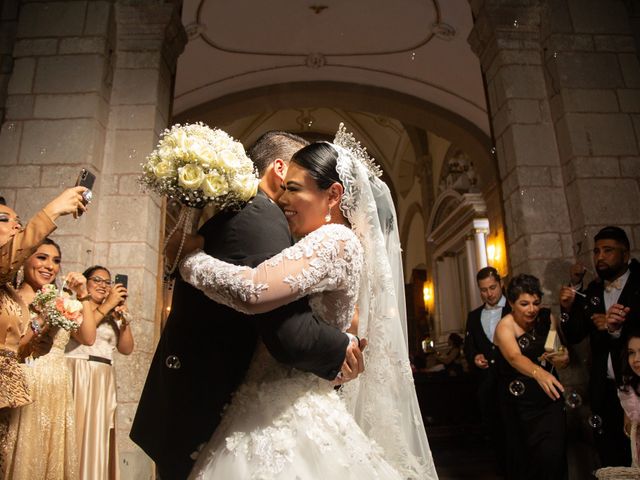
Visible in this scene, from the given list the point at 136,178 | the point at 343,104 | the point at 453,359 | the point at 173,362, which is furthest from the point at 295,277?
the point at 453,359

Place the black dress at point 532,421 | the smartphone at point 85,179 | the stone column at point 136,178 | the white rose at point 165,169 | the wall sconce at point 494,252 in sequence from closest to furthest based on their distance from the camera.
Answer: the white rose at point 165,169, the smartphone at point 85,179, the black dress at point 532,421, the stone column at point 136,178, the wall sconce at point 494,252

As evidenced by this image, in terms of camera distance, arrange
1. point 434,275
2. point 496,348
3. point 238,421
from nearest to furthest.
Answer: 1. point 238,421
2. point 496,348
3. point 434,275

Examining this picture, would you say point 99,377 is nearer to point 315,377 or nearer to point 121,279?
point 121,279

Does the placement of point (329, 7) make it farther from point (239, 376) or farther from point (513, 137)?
point (239, 376)

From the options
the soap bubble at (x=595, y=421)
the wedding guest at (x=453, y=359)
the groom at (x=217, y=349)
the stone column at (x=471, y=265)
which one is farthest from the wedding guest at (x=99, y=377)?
the stone column at (x=471, y=265)

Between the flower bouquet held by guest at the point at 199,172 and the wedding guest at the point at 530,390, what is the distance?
280 cm

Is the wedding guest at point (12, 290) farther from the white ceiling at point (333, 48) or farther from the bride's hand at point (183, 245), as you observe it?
the white ceiling at point (333, 48)

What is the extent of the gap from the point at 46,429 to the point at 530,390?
3020 mm

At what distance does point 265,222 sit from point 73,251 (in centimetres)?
335

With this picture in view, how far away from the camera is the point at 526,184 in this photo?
4770mm

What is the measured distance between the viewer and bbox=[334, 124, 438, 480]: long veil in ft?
6.02

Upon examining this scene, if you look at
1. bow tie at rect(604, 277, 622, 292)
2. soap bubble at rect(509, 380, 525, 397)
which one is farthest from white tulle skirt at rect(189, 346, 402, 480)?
bow tie at rect(604, 277, 622, 292)

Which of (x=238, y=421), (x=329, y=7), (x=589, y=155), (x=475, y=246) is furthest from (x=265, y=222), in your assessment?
(x=475, y=246)

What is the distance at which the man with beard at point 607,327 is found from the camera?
353cm
